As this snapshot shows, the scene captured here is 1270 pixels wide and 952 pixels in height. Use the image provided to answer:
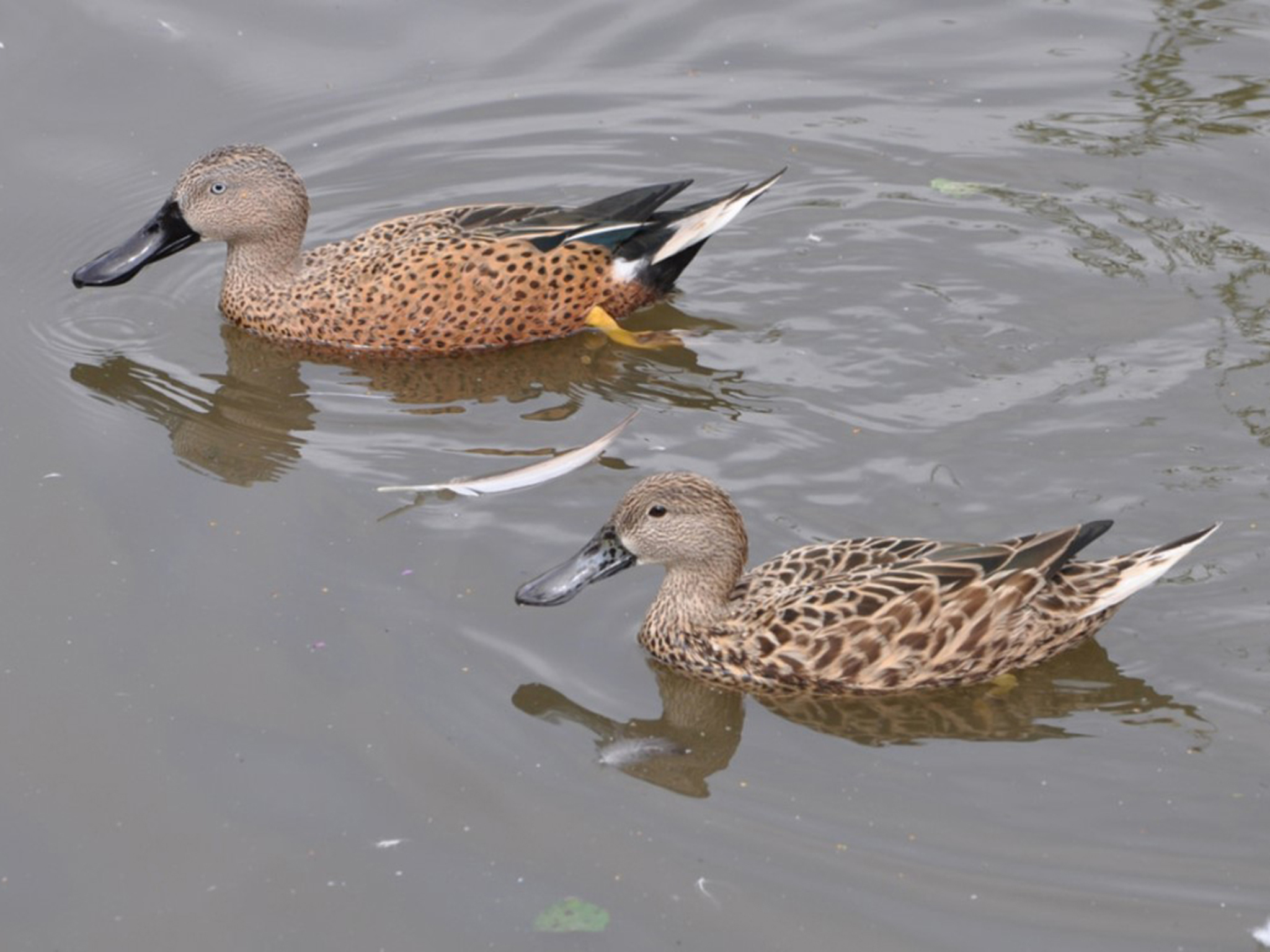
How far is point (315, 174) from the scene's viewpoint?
1052 cm

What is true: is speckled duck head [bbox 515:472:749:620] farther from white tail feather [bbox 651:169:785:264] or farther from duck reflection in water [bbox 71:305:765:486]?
white tail feather [bbox 651:169:785:264]

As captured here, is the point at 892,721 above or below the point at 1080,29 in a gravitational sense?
below

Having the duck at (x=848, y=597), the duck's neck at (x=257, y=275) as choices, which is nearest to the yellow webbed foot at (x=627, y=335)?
the duck's neck at (x=257, y=275)

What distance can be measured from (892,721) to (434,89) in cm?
566

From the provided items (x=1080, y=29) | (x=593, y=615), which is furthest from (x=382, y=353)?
(x=1080, y=29)

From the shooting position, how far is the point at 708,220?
938 cm

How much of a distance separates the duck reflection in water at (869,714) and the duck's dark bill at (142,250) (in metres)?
3.64

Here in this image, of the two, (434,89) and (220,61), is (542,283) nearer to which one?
(434,89)

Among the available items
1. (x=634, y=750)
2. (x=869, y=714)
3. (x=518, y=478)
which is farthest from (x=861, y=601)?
(x=518, y=478)

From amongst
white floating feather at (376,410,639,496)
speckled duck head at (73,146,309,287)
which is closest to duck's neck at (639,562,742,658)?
white floating feather at (376,410,639,496)

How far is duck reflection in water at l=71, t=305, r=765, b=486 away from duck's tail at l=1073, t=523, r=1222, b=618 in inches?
79.7

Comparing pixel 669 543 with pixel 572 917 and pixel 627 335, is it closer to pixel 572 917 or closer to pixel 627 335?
pixel 572 917

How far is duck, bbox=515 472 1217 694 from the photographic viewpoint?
268 inches

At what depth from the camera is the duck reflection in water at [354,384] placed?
8.32 m
